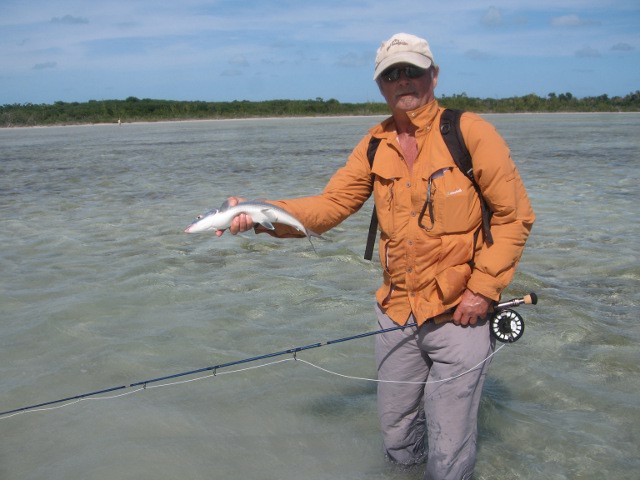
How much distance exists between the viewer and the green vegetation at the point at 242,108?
8306cm

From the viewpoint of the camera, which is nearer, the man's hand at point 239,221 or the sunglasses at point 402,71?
the sunglasses at point 402,71

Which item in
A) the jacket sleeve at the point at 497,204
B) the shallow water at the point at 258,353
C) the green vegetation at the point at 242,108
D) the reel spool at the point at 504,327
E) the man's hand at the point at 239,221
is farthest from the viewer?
the green vegetation at the point at 242,108

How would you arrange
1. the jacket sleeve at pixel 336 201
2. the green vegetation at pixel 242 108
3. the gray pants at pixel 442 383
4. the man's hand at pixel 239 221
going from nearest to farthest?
the gray pants at pixel 442 383 → the man's hand at pixel 239 221 → the jacket sleeve at pixel 336 201 → the green vegetation at pixel 242 108

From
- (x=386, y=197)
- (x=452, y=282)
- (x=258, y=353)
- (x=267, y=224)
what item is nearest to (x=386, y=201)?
(x=386, y=197)

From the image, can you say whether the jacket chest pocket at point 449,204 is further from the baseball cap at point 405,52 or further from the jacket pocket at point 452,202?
the baseball cap at point 405,52

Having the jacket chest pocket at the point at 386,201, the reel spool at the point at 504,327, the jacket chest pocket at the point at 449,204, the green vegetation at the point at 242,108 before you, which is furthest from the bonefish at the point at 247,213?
the green vegetation at the point at 242,108

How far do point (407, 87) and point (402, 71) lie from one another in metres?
0.09

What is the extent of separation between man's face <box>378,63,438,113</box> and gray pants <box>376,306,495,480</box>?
48.7 inches

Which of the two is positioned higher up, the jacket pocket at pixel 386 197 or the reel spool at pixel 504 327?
the jacket pocket at pixel 386 197

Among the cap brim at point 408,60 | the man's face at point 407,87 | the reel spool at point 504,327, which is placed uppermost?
the cap brim at point 408,60

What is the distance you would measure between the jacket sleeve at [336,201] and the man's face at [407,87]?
16.5 inches

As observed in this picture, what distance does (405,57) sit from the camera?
11.7 feet

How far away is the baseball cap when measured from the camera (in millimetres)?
3574

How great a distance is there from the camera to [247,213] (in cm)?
401
